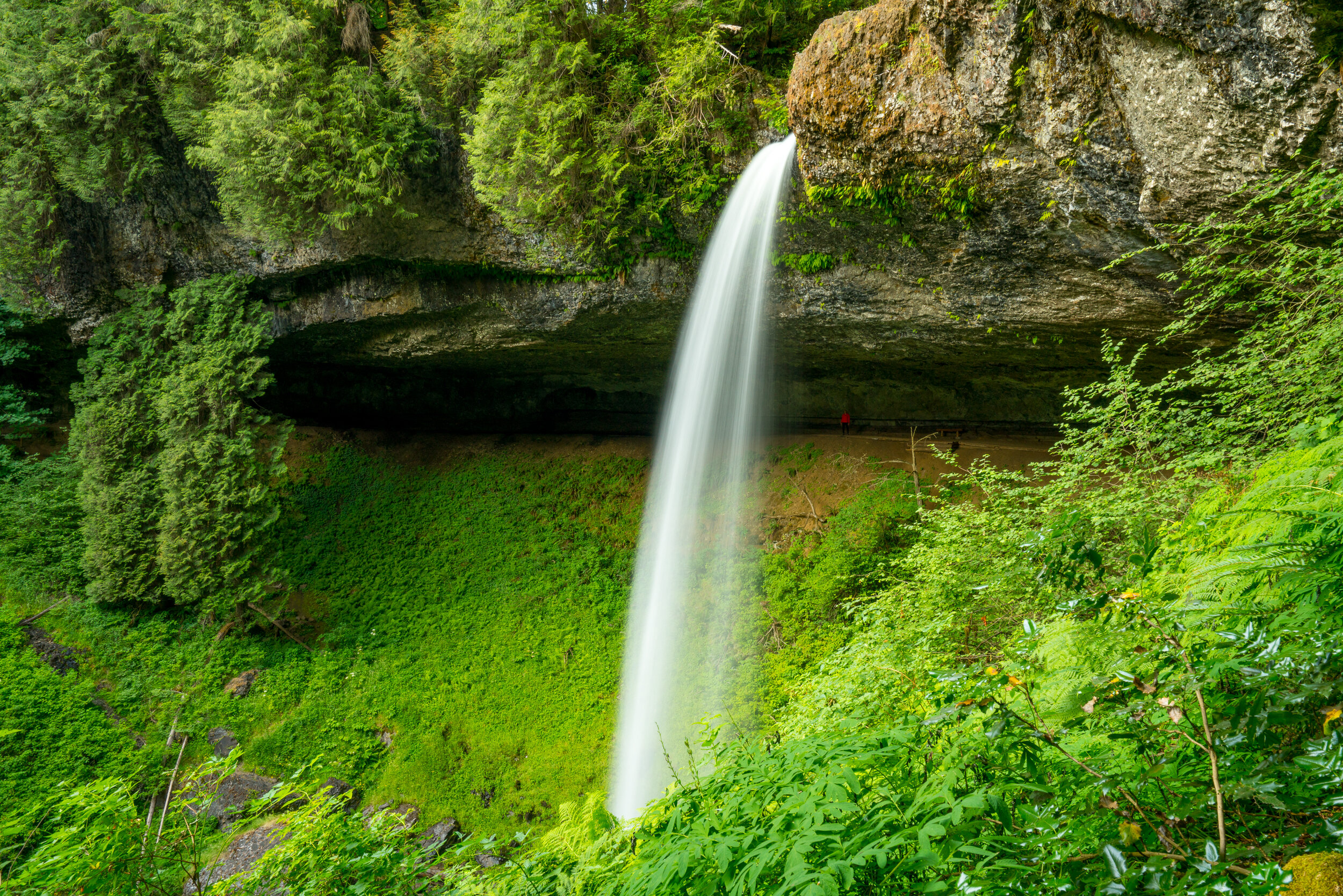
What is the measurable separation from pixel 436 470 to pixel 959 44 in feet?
38.1

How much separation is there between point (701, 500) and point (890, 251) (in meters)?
4.71

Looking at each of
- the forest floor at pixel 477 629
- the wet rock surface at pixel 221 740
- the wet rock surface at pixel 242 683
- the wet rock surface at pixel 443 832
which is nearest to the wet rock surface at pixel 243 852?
the forest floor at pixel 477 629

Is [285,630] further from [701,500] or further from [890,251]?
[890,251]

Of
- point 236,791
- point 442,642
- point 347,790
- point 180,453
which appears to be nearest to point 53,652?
point 180,453

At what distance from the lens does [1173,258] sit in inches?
232

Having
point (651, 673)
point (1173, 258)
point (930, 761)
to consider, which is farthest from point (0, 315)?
point (1173, 258)

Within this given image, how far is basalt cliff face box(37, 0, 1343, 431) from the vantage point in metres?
4.87

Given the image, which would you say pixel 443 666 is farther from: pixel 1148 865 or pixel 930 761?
pixel 1148 865

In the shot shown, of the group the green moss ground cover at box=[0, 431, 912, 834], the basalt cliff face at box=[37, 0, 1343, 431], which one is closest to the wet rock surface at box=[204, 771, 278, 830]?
the green moss ground cover at box=[0, 431, 912, 834]

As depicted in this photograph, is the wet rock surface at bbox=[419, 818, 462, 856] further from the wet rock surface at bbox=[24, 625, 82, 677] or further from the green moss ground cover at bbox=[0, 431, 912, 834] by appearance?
the wet rock surface at bbox=[24, 625, 82, 677]

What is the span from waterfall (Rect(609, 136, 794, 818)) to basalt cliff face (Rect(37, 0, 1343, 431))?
41cm

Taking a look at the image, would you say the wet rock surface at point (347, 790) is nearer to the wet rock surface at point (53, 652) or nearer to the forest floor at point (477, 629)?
the forest floor at point (477, 629)

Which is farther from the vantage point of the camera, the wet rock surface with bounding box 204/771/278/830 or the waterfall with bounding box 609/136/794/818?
the wet rock surface with bounding box 204/771/278/830

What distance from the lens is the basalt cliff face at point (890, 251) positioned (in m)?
4.87
